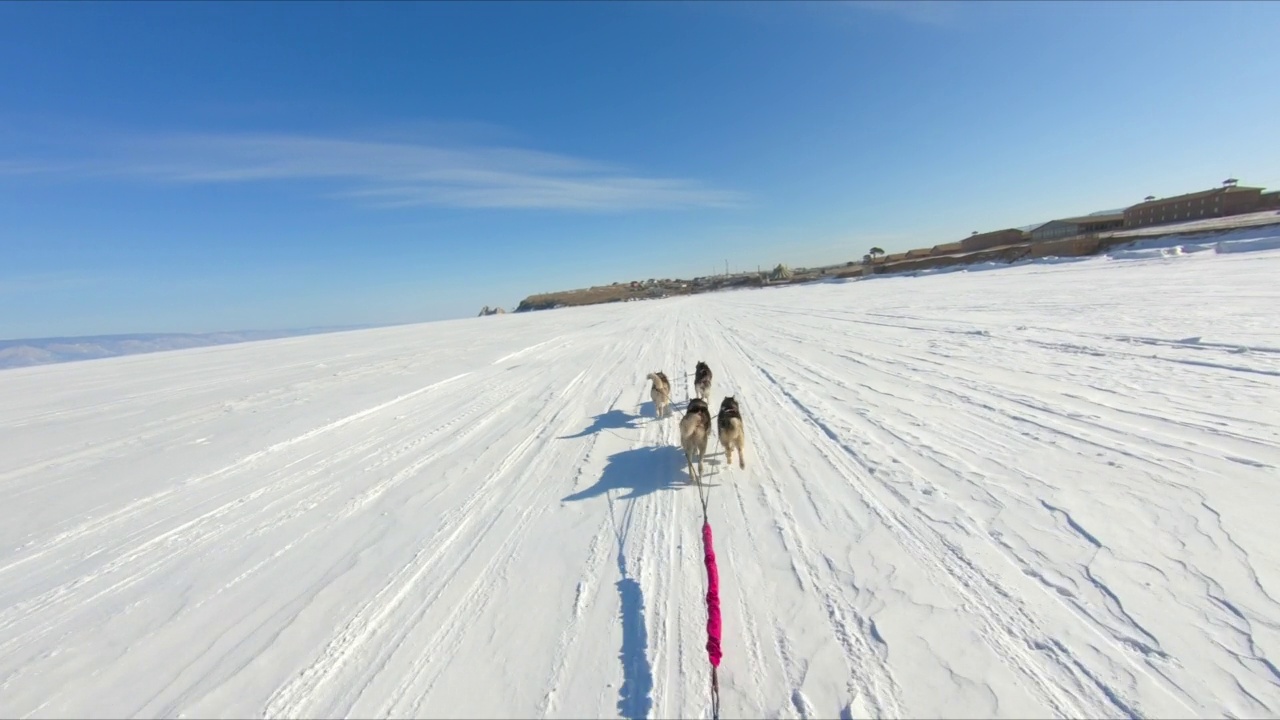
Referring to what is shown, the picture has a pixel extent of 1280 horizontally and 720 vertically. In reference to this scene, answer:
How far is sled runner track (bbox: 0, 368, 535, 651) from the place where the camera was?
331 centimetres

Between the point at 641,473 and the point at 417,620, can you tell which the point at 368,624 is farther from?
the point at 641,473

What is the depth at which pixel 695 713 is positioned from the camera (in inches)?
84.0

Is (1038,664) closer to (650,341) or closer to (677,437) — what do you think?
(677,437)

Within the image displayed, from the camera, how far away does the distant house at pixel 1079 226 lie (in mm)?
44062

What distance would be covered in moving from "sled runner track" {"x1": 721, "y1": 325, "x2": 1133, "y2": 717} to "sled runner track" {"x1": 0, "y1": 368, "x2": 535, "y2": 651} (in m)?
4.75

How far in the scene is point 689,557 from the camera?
130 inches

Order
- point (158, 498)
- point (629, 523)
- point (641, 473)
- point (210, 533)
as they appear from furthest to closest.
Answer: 1. point (158, 498)
2. point (641, 473)
3. point (210, 533)
4. point (629, 523)

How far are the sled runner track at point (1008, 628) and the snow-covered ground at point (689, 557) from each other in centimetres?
1

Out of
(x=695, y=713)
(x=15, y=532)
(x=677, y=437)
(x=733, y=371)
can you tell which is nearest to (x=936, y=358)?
(x=733, y=371)

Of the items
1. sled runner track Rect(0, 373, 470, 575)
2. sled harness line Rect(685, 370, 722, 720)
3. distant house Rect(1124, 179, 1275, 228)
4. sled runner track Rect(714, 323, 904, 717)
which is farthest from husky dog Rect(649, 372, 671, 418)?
distant house Rect(1124, 179, 1275, 228)

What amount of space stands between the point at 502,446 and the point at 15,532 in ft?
15.1

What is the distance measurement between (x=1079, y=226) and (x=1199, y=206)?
9.15 metres

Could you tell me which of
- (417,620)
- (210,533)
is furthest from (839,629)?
(210,533)

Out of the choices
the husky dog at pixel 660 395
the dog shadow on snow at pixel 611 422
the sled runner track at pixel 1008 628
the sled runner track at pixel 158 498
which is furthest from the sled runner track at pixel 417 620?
the sled runner track at pixel 158 498
